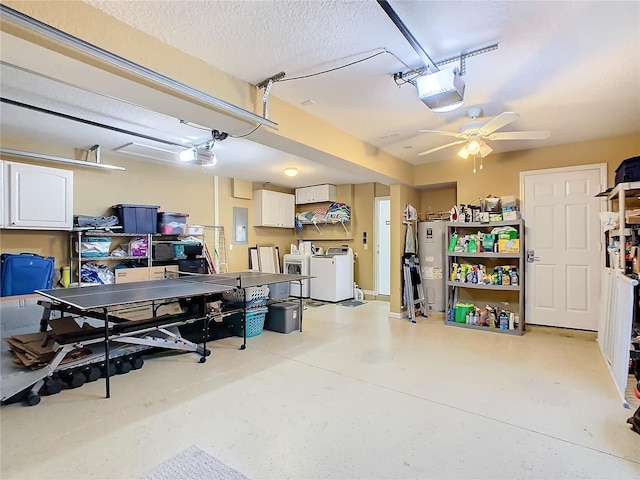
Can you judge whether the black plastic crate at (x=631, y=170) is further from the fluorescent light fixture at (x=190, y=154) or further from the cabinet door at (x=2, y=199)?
the cabinet door at (x=2, y=199)

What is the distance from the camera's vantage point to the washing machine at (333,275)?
6.89m

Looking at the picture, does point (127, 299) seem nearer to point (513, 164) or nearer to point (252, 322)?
point (252, 322)

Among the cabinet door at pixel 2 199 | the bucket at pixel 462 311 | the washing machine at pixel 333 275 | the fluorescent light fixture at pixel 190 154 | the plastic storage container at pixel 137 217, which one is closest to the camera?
the cabinet door at pixel 2 199

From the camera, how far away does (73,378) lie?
9.77 feet

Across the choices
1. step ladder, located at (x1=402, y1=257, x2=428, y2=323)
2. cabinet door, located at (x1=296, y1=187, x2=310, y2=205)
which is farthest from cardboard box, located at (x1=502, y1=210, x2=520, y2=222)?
cabinet door, located at (x1=296, y1=187, x2=310, y2=205)

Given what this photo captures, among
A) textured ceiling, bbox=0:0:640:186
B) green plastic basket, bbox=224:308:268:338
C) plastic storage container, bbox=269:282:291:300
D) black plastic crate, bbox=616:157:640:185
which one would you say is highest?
textured ceiling, bbox=0:0:640:186

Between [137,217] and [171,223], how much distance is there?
514 millimetres

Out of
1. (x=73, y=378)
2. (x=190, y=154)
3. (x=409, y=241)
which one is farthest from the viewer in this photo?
(x=409, y=241)

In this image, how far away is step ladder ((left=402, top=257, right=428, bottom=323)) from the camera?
5573 mm

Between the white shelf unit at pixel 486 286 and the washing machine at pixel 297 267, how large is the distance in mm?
3023

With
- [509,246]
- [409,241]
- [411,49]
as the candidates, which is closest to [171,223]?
[409,241]

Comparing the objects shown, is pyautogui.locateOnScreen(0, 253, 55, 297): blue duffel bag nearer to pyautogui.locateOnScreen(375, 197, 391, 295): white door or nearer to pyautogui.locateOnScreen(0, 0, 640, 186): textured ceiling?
pyautogui.locateOnScreen(0, 0, 640, 186): textured ceiling

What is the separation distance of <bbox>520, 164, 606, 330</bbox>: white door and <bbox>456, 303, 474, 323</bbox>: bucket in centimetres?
75

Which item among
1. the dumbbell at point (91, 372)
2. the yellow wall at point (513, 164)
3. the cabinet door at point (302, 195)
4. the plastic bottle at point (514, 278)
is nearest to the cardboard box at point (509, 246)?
the plastic bottle at point (514, 278)
